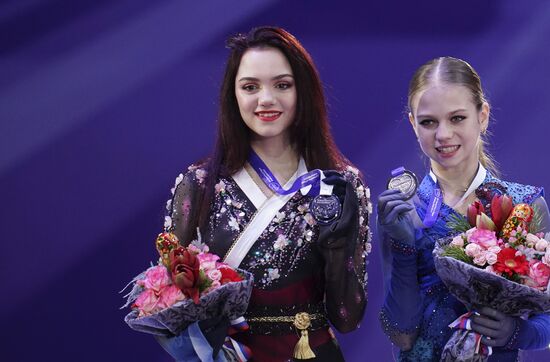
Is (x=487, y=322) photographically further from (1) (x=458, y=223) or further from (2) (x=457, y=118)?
(2) (x=457, y=118)

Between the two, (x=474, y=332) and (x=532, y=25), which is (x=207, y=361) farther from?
(x=532, y=25)

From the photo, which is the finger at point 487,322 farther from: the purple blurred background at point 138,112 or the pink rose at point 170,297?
the purple blurred background at point 138,112

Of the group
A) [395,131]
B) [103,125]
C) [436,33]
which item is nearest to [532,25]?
[436,33]

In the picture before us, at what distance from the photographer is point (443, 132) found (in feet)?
9.27

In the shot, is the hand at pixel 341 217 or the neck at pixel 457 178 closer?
the hand at pixel 341 217

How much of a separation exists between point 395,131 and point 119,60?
4.27 feet

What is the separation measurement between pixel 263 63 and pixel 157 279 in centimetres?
74

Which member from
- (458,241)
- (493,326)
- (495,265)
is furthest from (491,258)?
(493,326)

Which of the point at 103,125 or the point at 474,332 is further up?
the point at 103,125

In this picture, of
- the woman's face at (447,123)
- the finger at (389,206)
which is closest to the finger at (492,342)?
the finger at (389,206)

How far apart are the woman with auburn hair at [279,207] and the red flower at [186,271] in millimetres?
221

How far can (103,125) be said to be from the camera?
4250 mm

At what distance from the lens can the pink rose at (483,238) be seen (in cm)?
254

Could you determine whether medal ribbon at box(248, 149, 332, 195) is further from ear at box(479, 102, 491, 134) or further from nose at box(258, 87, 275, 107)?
ear at box(479, 102, 491, 134)
